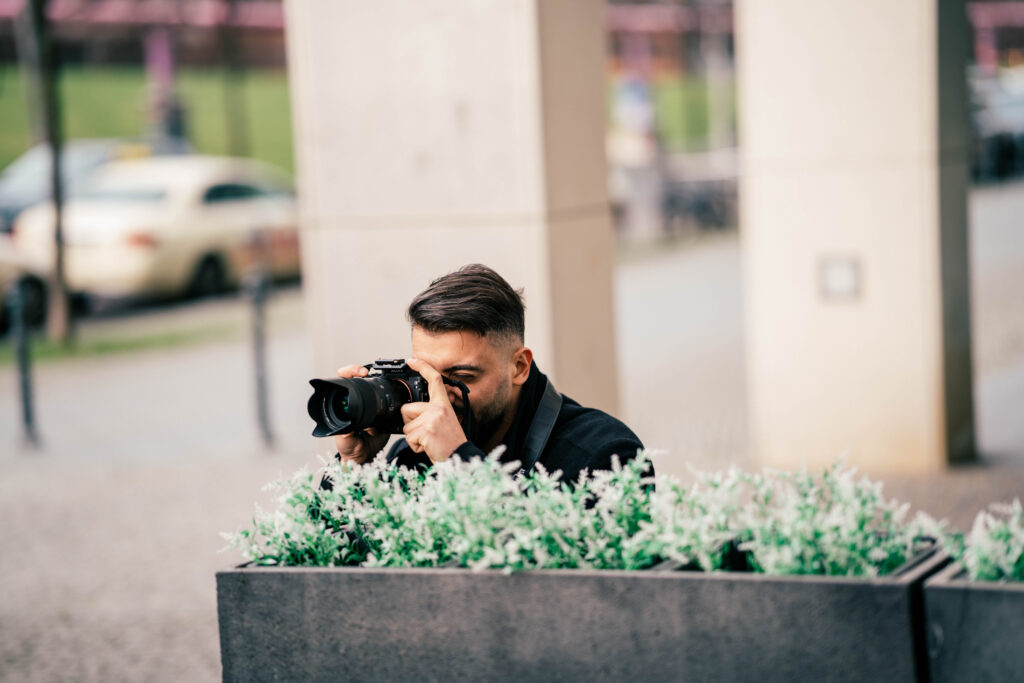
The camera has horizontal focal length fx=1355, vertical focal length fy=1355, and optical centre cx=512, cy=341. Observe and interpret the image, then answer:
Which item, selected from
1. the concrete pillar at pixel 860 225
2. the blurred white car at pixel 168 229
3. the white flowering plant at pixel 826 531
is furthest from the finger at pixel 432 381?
the blurred white car at pixel 168 229

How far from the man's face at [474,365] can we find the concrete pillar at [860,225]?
480cm

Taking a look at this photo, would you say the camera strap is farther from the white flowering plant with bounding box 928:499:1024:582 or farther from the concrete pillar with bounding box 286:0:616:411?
the concrete pillar with bounding box 286:0:616:411

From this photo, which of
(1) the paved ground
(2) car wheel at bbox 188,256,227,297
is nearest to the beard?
(1) the paved ground

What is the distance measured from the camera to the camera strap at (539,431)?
2.85 metres

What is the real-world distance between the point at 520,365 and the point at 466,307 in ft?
0.68

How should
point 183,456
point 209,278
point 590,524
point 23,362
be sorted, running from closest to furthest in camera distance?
point 590,524, point 183,456, point 23,362, point 209,278

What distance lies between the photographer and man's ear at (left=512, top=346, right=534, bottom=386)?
290 cm

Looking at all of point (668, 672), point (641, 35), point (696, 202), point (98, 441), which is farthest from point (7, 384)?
point (641, 35)

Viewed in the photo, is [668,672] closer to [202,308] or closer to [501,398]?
[501,398]

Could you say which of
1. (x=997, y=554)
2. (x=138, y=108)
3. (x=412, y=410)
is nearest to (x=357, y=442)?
(x=412, y=410)

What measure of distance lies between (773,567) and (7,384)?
10.6 meters

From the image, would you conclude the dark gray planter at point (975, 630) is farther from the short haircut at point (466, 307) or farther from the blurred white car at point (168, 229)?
the blurred white car at point (168, 229)

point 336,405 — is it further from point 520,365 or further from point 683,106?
point 683,106

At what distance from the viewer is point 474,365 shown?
2.83m
